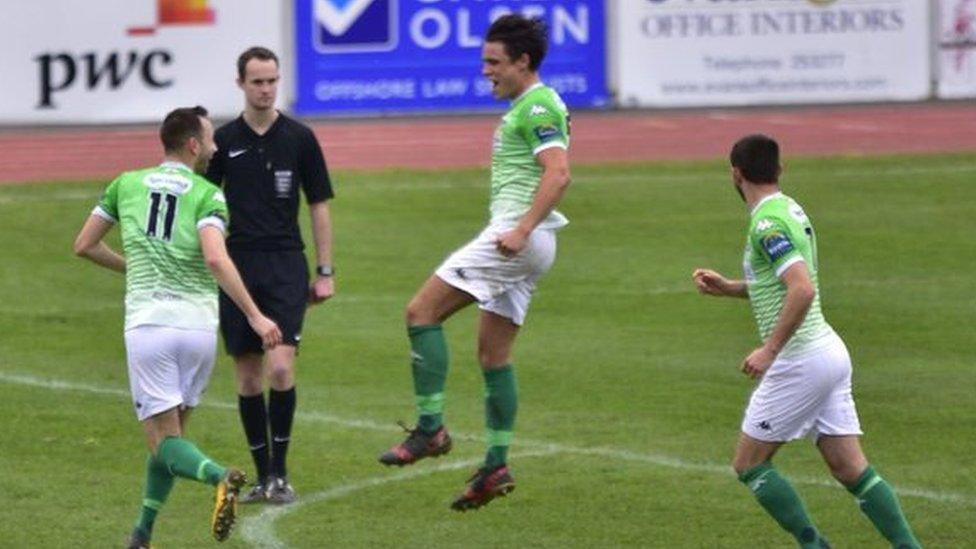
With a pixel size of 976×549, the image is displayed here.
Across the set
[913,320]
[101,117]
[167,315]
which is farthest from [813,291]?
[101,117]

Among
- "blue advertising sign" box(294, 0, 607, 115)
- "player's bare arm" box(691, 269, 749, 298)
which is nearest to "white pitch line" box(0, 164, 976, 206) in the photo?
"blue advertising sign" box(294, 0, 607, 115)

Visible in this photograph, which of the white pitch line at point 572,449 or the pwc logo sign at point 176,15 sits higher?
the pwc logo sign at point 176,15

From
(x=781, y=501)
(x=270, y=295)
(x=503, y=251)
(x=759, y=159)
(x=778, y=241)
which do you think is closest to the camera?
(x=778, y=241)

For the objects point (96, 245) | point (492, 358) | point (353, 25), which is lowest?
point (492, 358)

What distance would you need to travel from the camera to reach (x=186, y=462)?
10.9m

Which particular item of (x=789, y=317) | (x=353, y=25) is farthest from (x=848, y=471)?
(x=353, y=25)

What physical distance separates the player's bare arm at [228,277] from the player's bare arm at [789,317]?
2.18 meters

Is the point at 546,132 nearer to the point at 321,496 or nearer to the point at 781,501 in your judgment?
the point at 781,501

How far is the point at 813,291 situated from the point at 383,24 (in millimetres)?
23283

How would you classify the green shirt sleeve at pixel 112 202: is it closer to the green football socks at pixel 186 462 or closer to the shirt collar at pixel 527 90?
the green football socks at pixel 186 462

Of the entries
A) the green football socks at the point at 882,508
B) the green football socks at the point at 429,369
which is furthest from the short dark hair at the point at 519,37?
the green football socks at the point at 882,508

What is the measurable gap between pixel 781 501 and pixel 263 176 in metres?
3.65

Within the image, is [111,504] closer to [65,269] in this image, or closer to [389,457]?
[389,457]

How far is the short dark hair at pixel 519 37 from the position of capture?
464 inches
